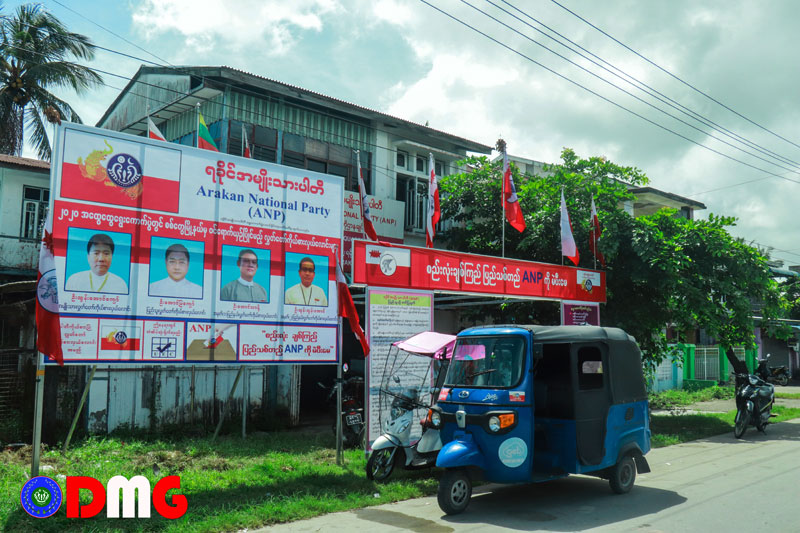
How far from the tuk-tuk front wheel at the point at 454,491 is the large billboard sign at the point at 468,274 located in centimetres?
401

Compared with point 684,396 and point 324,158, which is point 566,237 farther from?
point 684,396

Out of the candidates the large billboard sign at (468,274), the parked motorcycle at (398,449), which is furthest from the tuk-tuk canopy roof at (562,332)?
the large billboard sign at (468,274)

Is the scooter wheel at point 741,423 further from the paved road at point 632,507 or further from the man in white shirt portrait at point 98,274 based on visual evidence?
the man in white shirt portrait at point 98,274

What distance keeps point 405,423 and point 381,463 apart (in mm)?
712

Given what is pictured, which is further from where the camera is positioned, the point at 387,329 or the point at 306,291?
the point at 387,329

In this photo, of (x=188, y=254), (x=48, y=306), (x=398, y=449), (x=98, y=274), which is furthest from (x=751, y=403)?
(x=48, y=306)

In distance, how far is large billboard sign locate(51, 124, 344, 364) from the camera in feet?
24.1

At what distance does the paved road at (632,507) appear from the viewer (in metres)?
6.77

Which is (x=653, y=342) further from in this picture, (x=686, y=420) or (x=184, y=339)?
(x=184, y=339)

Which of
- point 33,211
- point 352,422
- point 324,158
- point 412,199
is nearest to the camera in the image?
point 352,422

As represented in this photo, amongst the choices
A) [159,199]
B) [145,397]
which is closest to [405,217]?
[145,397]

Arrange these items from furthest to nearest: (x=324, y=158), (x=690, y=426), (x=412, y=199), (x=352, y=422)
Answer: (x=412, y=199)
(x=324, y=158)
(x=690, y=426)
(x=352, y=422)

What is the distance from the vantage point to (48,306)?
22.9 feet

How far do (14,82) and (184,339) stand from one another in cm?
1992
